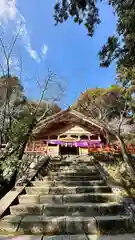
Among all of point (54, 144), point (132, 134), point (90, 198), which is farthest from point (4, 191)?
point (132, 134)

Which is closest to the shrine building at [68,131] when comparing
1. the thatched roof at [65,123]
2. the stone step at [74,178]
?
the thatched roof at [65,123]

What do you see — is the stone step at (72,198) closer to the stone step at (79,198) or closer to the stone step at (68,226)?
the stone step at (79,198)

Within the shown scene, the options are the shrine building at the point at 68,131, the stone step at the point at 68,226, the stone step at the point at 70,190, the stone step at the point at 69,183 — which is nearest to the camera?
the stone step at the point at 68,226

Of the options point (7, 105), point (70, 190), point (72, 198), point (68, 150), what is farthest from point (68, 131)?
point (72, 198)

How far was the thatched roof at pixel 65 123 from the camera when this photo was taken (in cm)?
1722

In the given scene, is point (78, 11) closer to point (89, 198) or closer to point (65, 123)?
point (89, 198)

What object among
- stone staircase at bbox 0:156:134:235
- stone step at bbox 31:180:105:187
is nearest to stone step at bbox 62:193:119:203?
stone staircase at bbox 0:156:134:235

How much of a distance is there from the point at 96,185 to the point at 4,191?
2817 millimetres

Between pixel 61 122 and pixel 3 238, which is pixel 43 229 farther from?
pixel 61 122

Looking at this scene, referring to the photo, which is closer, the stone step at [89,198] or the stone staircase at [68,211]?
the stone staircase at [68,211]

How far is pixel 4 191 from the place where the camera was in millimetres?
5930

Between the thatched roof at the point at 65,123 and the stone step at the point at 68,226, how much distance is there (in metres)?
13.6

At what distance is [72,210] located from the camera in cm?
417

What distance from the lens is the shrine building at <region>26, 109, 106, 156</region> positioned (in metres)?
16.7
